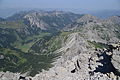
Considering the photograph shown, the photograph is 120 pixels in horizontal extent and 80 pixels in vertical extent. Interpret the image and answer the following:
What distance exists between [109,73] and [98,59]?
73.7 ft

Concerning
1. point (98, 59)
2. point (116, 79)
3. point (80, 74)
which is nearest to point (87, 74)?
point (80, 74)

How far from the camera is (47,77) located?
12200 centimetres

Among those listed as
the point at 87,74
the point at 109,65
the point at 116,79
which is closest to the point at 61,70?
the point at 87,74

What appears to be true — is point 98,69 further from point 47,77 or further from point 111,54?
point 47,77

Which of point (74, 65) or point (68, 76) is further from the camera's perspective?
point (74, 65)

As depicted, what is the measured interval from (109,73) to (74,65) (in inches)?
1411

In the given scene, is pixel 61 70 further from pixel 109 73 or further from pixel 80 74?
pixel 109 73

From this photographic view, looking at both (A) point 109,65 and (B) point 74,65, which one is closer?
(A) point 109,65

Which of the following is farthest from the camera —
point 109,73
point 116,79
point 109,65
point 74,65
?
point 74,65

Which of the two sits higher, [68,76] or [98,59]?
[98,59]

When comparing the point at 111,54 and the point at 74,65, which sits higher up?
the point at 111,54

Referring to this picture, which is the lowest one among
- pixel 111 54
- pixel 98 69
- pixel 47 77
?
pixel 47 77

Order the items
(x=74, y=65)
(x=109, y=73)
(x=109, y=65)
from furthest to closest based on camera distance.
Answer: (x=74, y=65) → (x=109, y=65) → (x=109, y=73)

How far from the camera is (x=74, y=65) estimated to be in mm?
133250
